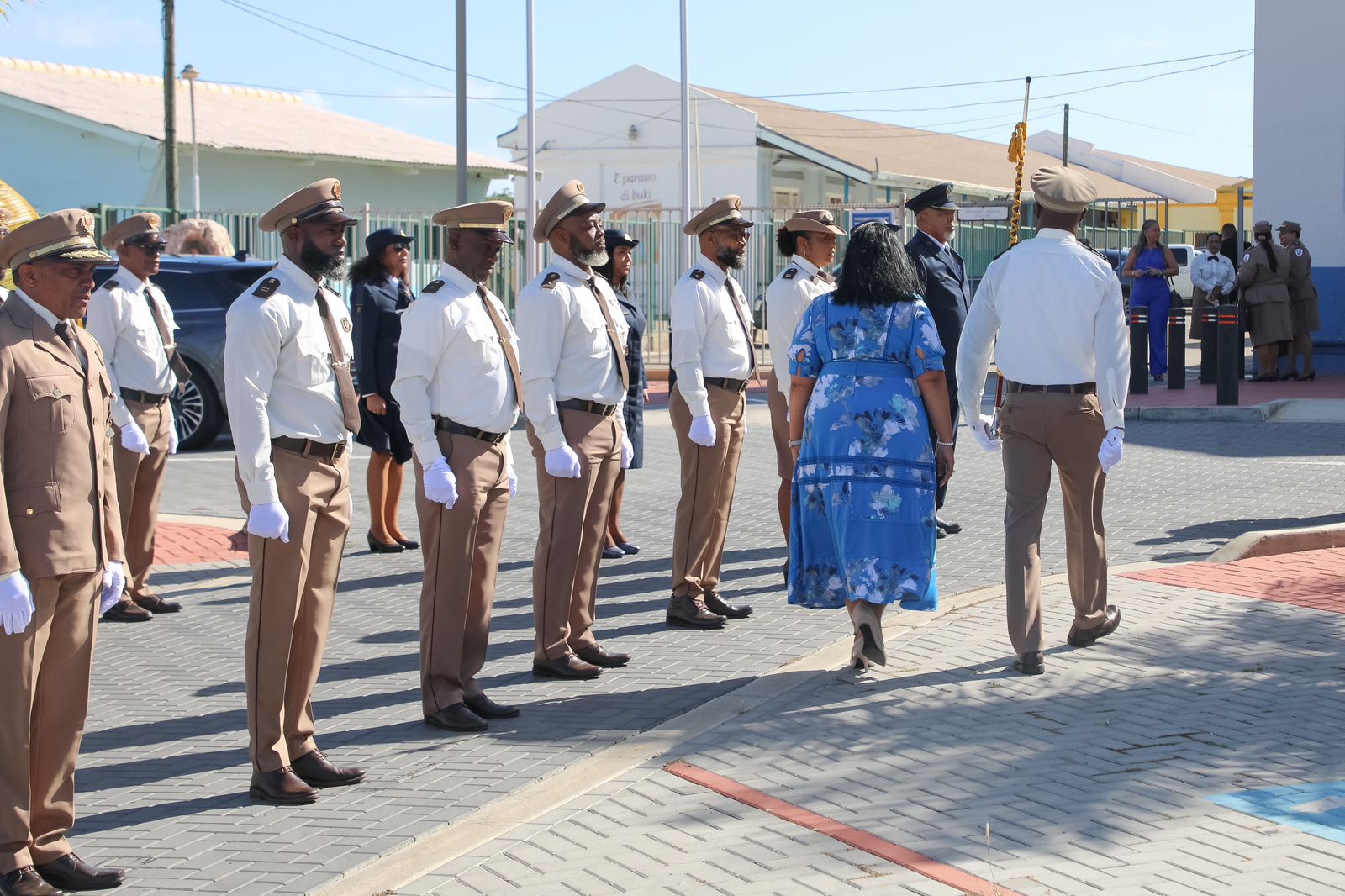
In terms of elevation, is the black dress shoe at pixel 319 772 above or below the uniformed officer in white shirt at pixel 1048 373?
below

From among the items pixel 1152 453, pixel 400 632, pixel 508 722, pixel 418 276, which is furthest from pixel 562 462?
pixel 418 276

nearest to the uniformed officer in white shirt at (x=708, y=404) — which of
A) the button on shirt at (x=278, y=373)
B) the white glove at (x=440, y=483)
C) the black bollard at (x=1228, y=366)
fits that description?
the white glove at (x=440, y=483)

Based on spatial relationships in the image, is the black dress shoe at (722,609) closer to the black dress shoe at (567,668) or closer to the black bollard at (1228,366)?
the black dress shoe at (567,668)

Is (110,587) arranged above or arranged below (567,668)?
above

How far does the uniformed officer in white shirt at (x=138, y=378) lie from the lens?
8781mm

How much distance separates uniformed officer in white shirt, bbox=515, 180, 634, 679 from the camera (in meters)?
7.00

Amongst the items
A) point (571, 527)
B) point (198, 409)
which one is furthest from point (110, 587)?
point (198, 409)

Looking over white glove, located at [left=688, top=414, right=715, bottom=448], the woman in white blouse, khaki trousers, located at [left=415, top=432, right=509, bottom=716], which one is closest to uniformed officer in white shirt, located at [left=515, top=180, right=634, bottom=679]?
khaki trousers, located at [left=415, top=432, right=509, bottom=716]

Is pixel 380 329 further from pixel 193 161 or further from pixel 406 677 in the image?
pixel 193 161

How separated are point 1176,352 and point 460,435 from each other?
16125 mm

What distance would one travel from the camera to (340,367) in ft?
18.5

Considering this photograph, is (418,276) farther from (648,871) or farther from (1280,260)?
(648,871)

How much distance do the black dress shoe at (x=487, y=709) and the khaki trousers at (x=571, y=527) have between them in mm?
689

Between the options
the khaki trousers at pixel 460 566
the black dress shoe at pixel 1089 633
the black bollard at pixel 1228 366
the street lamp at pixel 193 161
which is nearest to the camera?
the khaki trousers at pixel 460 566
